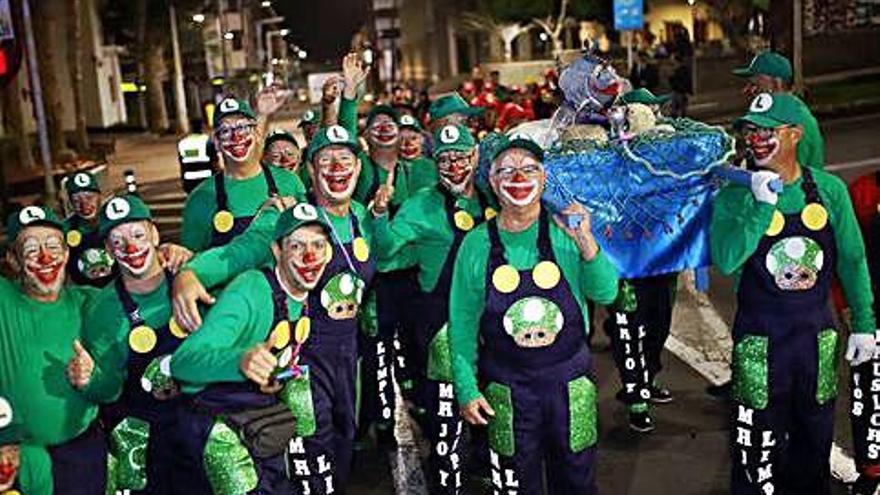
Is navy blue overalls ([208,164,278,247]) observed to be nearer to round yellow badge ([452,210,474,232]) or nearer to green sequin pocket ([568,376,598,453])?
round yellow badge ([452,210,474,232])

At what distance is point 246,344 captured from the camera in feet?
15.1

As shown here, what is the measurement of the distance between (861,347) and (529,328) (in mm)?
1837

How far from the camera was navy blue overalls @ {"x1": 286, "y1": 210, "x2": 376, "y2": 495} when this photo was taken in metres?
5.48

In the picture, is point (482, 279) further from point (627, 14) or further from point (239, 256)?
point (627, 14)

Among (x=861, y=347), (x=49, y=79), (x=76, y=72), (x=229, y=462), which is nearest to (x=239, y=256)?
(x=229, y=462)

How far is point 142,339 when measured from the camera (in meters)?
4.98

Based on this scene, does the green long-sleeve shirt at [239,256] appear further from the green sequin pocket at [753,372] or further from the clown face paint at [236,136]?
the green sequin pocket at [753,372]

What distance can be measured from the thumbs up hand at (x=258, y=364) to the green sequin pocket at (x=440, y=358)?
1834 millimetres

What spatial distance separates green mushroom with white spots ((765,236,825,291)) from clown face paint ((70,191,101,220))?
179 inches

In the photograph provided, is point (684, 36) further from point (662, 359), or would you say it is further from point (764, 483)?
point (764, 483)

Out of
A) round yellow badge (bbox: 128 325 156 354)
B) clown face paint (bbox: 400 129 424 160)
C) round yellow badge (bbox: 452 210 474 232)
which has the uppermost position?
clown face paint (bbox: 400 129 424 160)

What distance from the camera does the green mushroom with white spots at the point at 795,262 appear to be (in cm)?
523

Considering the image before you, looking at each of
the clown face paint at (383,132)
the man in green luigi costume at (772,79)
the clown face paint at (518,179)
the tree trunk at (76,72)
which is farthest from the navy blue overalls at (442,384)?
the tree trunk at (76,72)

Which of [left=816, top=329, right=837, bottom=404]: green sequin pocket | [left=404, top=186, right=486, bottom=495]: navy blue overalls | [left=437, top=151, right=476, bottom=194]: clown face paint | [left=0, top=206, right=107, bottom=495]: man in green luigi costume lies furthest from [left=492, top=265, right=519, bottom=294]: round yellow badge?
[left=0, top=206, right=107, bottom=495]: man in green luigi costume
